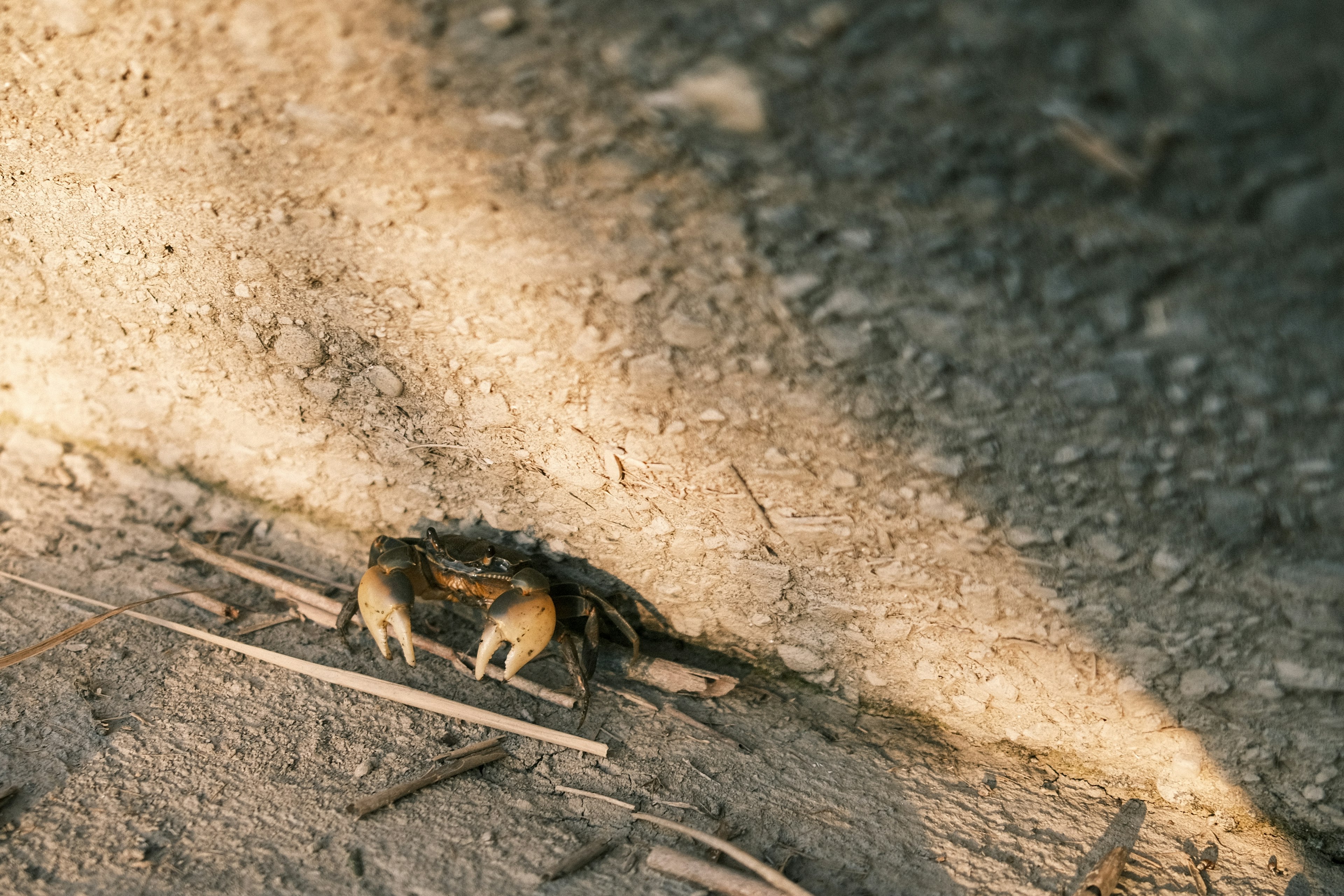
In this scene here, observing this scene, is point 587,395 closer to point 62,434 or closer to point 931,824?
point 931,824

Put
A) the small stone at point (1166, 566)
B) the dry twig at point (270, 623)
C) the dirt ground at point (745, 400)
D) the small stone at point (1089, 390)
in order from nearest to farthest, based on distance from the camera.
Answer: the dirt ground at point (745, 400)
the small stone at point (1089, 390)
the small stone at point (1166, 566)
the dry twig at point (270, 623)

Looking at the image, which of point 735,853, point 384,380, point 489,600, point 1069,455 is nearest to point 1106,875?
point 735,853

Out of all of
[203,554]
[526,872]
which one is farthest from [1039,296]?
[203,554]

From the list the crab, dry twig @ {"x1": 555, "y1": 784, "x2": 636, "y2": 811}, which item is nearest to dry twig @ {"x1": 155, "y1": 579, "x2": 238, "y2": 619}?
the crab

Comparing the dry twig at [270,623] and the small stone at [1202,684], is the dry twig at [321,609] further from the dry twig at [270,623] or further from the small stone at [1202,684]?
the small stone at [1202,684]

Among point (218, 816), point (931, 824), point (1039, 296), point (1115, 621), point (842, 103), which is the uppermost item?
point (842, 103)

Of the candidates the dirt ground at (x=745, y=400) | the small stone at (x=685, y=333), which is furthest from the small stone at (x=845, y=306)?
the small stone at (x=685, y=333)
